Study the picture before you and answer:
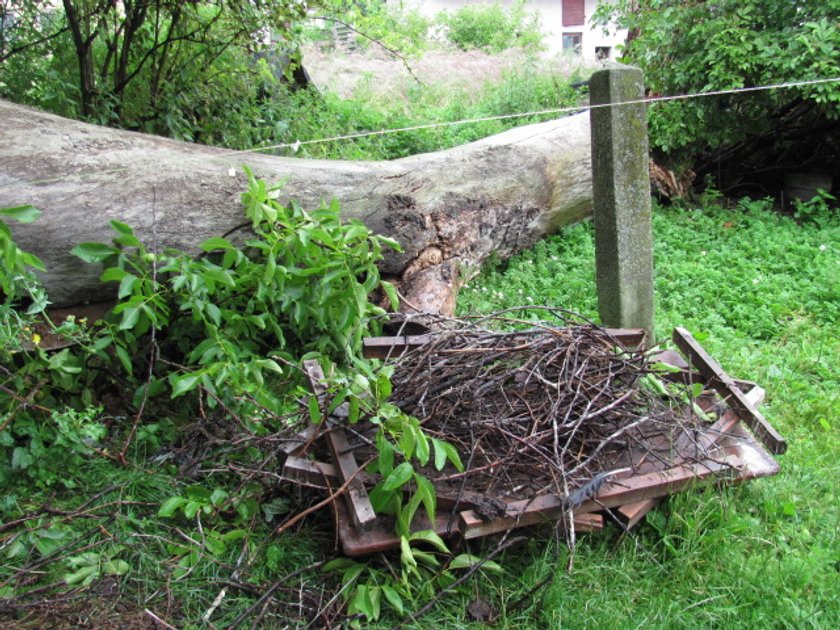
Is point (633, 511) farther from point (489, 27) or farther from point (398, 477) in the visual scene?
point (489, 27)

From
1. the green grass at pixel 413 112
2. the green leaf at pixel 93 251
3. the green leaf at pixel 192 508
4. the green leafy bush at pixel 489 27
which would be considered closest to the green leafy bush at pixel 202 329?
the green leaf at pixel 93 251

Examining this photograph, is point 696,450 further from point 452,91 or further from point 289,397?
point 452,91

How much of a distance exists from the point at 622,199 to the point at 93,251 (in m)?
2.84

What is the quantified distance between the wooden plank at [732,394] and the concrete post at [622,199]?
64 centimetres

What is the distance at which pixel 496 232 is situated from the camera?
18.4 feet

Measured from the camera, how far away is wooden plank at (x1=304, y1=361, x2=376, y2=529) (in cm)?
261

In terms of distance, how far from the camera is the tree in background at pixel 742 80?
6.51 metres

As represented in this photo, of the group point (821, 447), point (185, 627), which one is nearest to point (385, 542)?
point (185, 627)

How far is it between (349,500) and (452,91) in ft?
32.0

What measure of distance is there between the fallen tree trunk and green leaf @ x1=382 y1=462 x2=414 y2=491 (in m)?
2.01

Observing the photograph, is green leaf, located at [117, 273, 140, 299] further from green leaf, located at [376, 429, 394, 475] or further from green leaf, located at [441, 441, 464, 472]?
green leaf, located at [441, 441, 464, 472]

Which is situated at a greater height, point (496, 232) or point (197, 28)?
point (197, 28)

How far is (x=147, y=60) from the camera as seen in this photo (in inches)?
246

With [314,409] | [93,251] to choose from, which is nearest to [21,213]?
[93,251]
